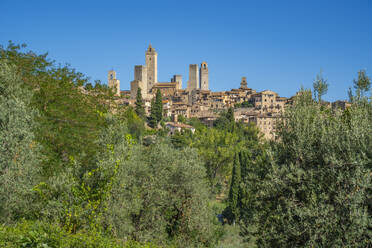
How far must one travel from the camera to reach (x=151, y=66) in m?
114

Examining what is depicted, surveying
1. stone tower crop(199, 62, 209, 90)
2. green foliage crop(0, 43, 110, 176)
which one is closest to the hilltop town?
stone tower crop(199, 62, 209, 90)

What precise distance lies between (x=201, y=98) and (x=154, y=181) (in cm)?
9148

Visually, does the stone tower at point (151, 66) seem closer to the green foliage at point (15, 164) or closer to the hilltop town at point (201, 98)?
the hilltop town at point (201, 98)

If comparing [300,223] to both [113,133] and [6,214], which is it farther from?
[6,214]

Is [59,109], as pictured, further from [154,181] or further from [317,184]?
[317,184]

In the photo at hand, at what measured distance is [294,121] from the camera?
9.38m

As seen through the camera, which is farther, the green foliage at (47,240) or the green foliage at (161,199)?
the green foliage at (161,199)

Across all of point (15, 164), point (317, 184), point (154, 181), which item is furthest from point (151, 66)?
point (317, 184)

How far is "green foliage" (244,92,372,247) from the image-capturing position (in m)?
7.50

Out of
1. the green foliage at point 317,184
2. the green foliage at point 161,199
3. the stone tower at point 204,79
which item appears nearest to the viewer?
the green foliage at point 317,184

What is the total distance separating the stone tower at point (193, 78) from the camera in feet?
388

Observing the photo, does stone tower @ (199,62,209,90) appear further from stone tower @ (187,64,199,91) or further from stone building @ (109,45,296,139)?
stone tower @ (187,64,199,91)

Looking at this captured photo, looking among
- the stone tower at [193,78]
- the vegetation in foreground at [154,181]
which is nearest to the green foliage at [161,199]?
the vegetation in foreground at [154,181]

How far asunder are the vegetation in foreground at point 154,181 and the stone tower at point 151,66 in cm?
9635
